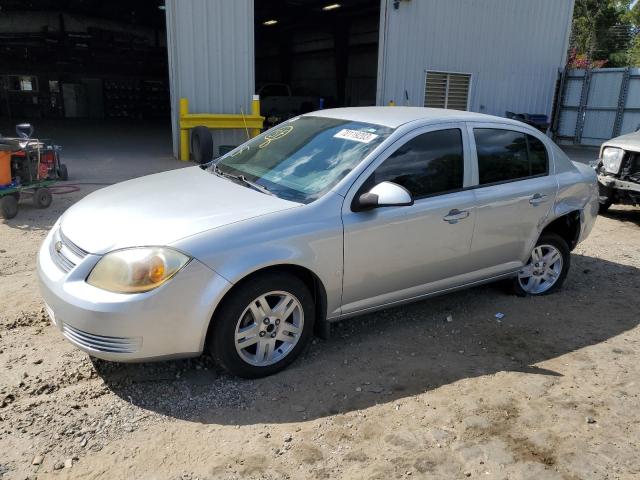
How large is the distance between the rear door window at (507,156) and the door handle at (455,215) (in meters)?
0.35

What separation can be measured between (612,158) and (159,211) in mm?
7254

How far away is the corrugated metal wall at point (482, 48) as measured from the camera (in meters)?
13.7

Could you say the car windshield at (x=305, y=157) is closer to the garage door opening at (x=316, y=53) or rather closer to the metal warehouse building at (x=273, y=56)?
the metal warehouse building at (x=273, y=56)

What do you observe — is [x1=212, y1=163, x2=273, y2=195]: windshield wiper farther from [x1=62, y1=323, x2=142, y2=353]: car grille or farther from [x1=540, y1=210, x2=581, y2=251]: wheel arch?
[x1=540, y1=210, x2=581, y2=251]: wheel arch

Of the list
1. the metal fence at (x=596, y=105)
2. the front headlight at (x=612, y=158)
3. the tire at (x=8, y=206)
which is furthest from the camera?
the metal fence at (x=596, y=105)

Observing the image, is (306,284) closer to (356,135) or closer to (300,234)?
(300,234)

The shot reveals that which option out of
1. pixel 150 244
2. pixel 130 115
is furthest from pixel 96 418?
pixel 130 115

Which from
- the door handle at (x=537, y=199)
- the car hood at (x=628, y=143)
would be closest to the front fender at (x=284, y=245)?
the door handle at (x=537, y=199)

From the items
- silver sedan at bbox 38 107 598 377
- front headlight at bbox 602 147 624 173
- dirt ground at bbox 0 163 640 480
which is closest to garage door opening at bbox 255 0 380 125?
front headlight at bbox 602 147 624 173

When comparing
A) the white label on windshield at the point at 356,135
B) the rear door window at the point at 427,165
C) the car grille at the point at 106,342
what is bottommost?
the car grille at the point at 106,342

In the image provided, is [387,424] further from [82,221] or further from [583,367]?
[82,221]

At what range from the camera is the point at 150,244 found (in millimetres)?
2982

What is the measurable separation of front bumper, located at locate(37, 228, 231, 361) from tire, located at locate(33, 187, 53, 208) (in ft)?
15.5

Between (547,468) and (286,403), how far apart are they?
4.82ft
